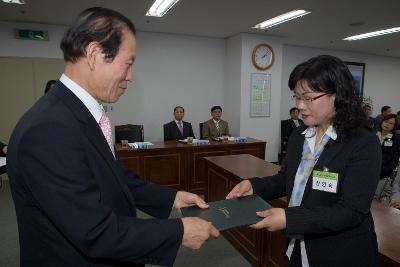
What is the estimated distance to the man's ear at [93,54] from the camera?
0.87 metres

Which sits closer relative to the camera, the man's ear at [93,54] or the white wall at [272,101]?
the man's ear at [93,54]

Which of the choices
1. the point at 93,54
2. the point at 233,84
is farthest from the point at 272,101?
the point at 93,54

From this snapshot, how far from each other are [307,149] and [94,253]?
0.97 metres

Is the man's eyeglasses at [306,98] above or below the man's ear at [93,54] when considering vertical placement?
below

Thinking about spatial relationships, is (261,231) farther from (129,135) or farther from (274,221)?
(129,135)

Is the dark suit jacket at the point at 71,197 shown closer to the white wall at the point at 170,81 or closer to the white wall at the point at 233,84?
the white wall at the point at 170,81

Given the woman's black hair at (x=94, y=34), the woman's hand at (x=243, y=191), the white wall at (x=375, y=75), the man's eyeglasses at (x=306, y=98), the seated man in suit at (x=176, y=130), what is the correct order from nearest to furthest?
the woman's black hair at (x=94, y=34), the man's eyeglasses at (x=306, y=98), the woman's hand at (x=243, y=191), the seated man in suit at (x=176, y=130), the white wall at (x=375, y=75)

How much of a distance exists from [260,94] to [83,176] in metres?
6.03

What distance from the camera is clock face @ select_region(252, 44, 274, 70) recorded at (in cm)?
627

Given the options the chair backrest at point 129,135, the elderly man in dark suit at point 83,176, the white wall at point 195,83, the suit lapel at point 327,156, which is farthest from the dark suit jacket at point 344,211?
the white wall at point 195,83

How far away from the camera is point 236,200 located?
53.7 inches

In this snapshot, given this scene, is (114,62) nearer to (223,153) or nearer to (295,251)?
(295,251)

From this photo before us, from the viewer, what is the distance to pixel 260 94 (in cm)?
648

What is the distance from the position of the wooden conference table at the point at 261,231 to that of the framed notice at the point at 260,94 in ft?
10.6
